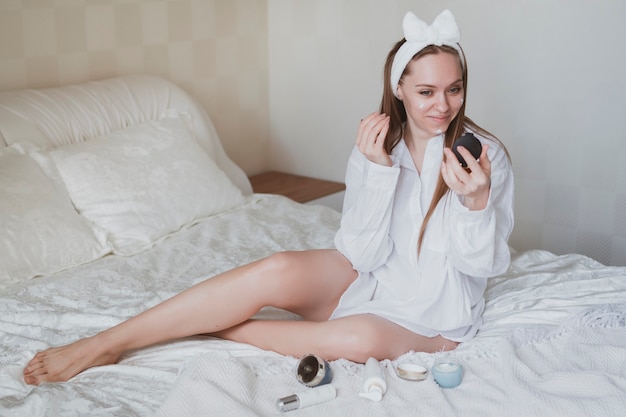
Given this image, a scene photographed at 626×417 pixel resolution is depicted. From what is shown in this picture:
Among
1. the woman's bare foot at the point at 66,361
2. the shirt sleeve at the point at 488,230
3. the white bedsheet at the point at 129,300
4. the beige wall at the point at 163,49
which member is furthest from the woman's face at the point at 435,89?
the beige wall at the point at 163,49

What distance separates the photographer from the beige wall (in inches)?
109

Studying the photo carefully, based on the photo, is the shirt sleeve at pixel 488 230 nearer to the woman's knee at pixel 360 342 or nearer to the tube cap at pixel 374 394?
the woman's knee at pixel 360 342

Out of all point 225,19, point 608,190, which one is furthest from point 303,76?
point 608,190

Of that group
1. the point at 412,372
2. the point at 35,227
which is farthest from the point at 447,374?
the point at 35,227

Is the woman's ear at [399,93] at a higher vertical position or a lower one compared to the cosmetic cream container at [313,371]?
higher

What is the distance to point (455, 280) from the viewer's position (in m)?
1.83

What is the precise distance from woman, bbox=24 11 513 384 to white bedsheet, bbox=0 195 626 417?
1.9 inches

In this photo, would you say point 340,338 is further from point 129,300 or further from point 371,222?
point 129,300

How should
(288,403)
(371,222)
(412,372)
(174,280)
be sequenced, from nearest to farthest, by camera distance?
1. (288,403)
2. (412,372)
3. (371,222)
4. (174,280)

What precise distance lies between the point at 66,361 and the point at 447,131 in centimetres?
99

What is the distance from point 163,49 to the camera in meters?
3.25

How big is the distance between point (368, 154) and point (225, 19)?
185 centimetres

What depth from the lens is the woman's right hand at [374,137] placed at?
71.5 inches

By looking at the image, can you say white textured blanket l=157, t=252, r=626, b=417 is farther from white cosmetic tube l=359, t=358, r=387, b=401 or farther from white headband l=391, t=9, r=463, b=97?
white headband l=391, t=9, r=463, b=97
